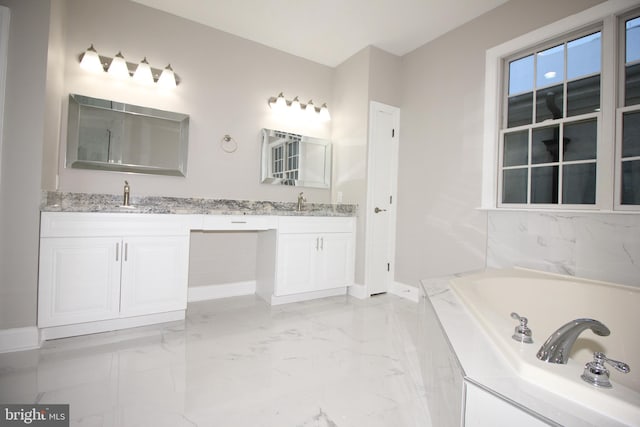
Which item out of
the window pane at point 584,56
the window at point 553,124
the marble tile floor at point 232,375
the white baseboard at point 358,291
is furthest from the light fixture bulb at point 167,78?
the window pane at point 584,56

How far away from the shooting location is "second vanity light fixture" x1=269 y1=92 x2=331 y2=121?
10.4 ft

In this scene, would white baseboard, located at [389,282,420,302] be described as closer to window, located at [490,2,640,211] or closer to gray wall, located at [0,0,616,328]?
gray wall, located at [0,0,616,328]

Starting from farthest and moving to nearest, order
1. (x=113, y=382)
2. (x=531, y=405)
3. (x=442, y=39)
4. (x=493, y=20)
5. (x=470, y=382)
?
(x=442, y=39)
(x=493, y=20)
(x=113, y=382)
(x=470, y=382)
(x=531, y=405)

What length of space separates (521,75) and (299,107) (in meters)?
2.05

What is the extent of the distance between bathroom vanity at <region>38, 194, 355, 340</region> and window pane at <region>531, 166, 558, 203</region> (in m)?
1.81

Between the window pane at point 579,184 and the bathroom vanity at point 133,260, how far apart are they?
76.8 inches

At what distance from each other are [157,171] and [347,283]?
2028 mm

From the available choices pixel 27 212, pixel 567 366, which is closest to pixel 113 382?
pixel 27 212

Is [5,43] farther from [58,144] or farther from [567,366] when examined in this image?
[567,366]

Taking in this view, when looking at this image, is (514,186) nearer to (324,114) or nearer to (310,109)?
(324,114)

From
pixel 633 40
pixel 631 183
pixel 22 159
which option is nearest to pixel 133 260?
pixel 22 159

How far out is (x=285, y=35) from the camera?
9.58 feet

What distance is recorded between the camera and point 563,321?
1.58 m

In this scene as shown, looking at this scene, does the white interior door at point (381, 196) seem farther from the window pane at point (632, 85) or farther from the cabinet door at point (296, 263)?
the window pane at point (632, 85)
